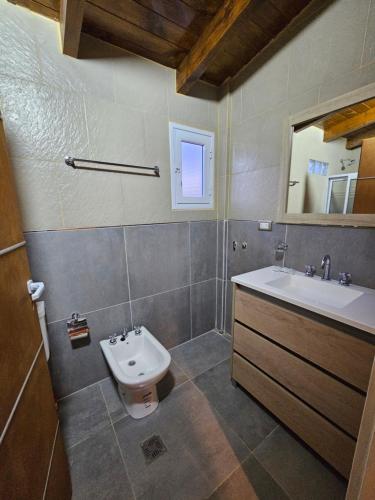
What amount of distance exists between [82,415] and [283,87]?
2526mm

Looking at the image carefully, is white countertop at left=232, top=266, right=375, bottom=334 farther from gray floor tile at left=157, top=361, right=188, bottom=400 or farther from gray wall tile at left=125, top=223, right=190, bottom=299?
gray floor tile at left=157, top=361, right=188, bottom=400

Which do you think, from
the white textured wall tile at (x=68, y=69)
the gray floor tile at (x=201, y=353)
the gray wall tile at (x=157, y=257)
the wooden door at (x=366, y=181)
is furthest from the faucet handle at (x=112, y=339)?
the wooden door at (x=366, y=181)

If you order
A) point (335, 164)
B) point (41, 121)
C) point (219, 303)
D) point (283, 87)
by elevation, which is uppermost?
point (283, 87)

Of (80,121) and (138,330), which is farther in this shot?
(138,330)

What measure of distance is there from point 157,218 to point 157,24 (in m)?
1.14

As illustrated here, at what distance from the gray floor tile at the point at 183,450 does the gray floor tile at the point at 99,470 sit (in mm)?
42

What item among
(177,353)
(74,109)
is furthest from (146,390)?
(74,109)

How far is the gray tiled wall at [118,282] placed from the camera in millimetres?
1289

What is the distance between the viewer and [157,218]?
1609 millimetres

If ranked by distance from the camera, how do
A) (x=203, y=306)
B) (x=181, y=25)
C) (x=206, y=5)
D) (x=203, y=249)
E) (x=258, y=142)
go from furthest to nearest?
(x=203, y=306)
(x=203, y=249)
(x=258, y=142)
(x=181, y=25)
(x=206, y=5)

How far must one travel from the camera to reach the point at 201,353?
185 cm

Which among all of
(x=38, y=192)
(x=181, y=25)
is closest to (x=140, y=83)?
(x=181, y=25)

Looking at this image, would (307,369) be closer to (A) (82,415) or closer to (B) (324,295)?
(B) (324,295)

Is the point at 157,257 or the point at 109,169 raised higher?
the point at 109,169
